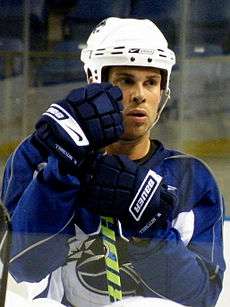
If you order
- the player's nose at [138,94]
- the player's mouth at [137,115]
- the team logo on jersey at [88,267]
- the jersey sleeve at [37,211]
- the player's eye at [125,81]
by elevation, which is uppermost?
the player's eye at [125,81]

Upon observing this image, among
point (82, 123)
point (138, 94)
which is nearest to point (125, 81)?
point (138, 94)

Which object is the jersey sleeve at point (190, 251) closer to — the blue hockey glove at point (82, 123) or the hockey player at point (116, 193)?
the hockey player at point (116, 193)

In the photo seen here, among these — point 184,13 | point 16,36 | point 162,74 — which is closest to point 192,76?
point 184,13

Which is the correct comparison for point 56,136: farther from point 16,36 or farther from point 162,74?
point 16,36

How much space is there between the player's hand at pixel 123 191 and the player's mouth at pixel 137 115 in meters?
0.09

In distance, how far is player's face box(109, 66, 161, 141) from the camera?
124 centimetres

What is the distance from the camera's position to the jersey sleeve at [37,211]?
1.11 meters

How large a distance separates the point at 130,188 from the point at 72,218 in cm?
9

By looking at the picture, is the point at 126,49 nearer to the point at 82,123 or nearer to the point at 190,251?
the point at 82,123

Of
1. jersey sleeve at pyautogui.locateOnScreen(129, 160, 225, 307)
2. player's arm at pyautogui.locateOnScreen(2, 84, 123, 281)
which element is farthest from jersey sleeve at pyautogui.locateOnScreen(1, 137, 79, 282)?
jersey sleeve at pyautogui.locateOnScreen(129, 160, 225, 307)

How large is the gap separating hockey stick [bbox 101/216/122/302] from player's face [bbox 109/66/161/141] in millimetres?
129

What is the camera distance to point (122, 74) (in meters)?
1.25

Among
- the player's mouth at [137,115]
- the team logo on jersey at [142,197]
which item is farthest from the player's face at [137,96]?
the team logo on jersey at [142,197]

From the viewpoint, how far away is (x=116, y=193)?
1.13 m
